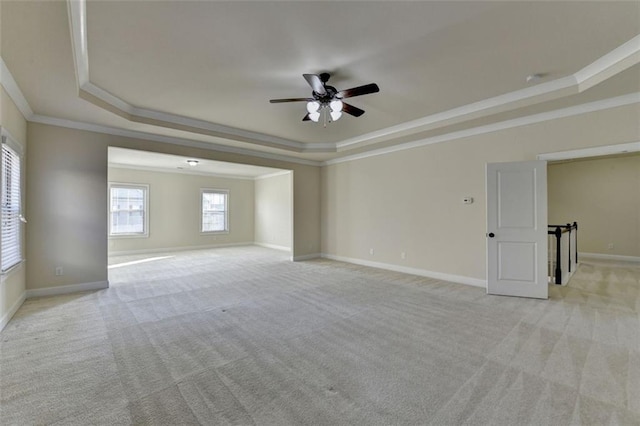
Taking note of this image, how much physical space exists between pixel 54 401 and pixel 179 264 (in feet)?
17.2

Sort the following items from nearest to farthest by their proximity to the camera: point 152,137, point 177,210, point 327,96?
1. point 327,96
2. point 152,137
3. point 177,210

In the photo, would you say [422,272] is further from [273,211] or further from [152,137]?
[273,211]

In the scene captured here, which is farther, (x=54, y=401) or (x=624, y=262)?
(x=624, y=262)

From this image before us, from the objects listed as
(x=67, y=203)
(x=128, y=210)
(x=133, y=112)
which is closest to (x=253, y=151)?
(x=133, y=112)

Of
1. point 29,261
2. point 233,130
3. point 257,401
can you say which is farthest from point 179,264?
point 257,401

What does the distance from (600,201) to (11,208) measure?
11913 mm

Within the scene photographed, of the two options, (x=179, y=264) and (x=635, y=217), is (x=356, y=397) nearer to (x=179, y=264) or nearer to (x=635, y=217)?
(x=179, y=264)

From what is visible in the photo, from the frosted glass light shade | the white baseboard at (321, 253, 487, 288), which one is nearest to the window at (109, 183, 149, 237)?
the white baseboard at (321, 253, 487, 288)

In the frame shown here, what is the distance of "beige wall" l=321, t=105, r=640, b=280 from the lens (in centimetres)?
393

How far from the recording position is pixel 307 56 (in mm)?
2922

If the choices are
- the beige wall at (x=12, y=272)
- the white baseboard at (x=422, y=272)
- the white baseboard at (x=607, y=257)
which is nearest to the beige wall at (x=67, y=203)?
the beige wall at (x=12, y=272)

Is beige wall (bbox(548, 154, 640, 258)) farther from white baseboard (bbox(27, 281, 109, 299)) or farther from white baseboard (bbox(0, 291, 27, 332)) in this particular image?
white baseboard (bbox(0, 291, 27, 332))

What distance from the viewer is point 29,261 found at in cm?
413

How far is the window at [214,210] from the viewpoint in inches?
389
